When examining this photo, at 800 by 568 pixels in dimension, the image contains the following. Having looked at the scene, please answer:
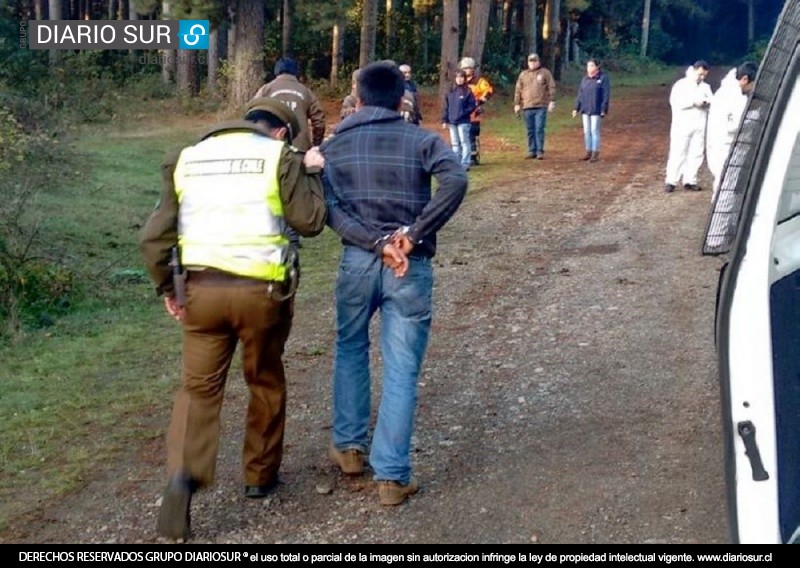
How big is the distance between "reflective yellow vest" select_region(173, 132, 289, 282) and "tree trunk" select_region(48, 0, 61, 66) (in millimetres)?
24934

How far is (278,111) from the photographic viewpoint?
5.59 m

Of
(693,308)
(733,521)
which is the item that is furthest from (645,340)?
(733,521)

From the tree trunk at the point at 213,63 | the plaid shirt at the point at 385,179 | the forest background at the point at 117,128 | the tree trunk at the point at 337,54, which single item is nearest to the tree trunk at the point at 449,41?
the forest background at the point at 117,128

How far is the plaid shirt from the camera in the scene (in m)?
5.57

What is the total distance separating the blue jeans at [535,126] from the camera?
65.8 ft

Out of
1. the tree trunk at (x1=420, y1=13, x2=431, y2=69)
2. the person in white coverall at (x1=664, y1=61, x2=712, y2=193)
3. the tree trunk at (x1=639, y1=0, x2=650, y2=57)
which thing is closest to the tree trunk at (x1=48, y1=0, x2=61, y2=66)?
the tree trunk at (x1=420, y1=13, x2=431, y2=69)

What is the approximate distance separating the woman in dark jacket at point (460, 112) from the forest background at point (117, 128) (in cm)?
472

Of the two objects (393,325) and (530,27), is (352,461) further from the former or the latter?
(530,27)

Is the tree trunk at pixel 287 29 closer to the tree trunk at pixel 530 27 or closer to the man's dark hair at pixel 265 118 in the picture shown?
the tree trunk at pixel 530 27

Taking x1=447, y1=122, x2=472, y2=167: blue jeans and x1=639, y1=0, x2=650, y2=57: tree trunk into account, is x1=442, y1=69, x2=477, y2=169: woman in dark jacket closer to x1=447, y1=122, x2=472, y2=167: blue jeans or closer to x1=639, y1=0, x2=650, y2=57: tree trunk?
x1=447, y1=122, x2=472, y2=167: blue jeans
